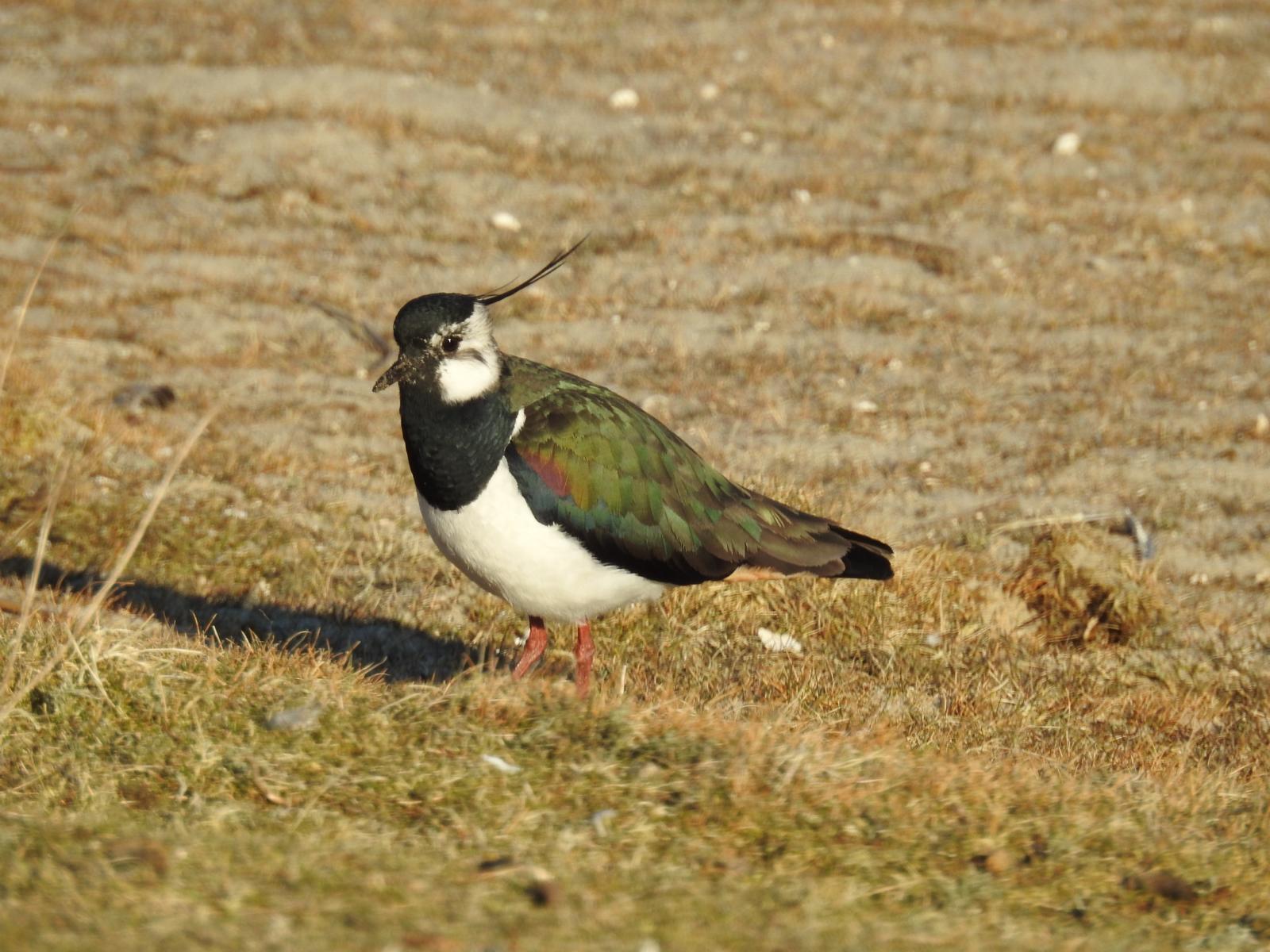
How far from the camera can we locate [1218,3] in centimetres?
1566

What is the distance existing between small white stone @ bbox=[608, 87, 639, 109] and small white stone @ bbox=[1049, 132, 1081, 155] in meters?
3.58

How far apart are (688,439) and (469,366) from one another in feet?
12.2

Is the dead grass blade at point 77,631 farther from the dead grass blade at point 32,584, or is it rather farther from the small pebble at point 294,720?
the small pebble at point 294,720

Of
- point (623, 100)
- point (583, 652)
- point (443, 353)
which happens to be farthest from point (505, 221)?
point (583, 652)

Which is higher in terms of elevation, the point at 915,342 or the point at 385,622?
the point at 915,342

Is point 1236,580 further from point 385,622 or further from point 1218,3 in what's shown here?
point 1218,3

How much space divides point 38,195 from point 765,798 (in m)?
9.32

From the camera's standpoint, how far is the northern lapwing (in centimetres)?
536

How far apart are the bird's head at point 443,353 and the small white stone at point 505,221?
6.55m

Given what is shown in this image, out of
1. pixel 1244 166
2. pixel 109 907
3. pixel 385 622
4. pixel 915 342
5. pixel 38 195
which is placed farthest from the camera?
pixel 1244 166

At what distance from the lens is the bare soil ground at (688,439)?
13.5 ft

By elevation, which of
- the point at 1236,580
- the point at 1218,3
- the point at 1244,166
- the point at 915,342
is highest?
the point at 1218,3

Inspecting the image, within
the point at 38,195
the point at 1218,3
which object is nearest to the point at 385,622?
the point at 38,195

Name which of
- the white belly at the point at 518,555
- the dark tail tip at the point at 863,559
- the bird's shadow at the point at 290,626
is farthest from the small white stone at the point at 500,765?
the dark tail tip at the point at 863,559
